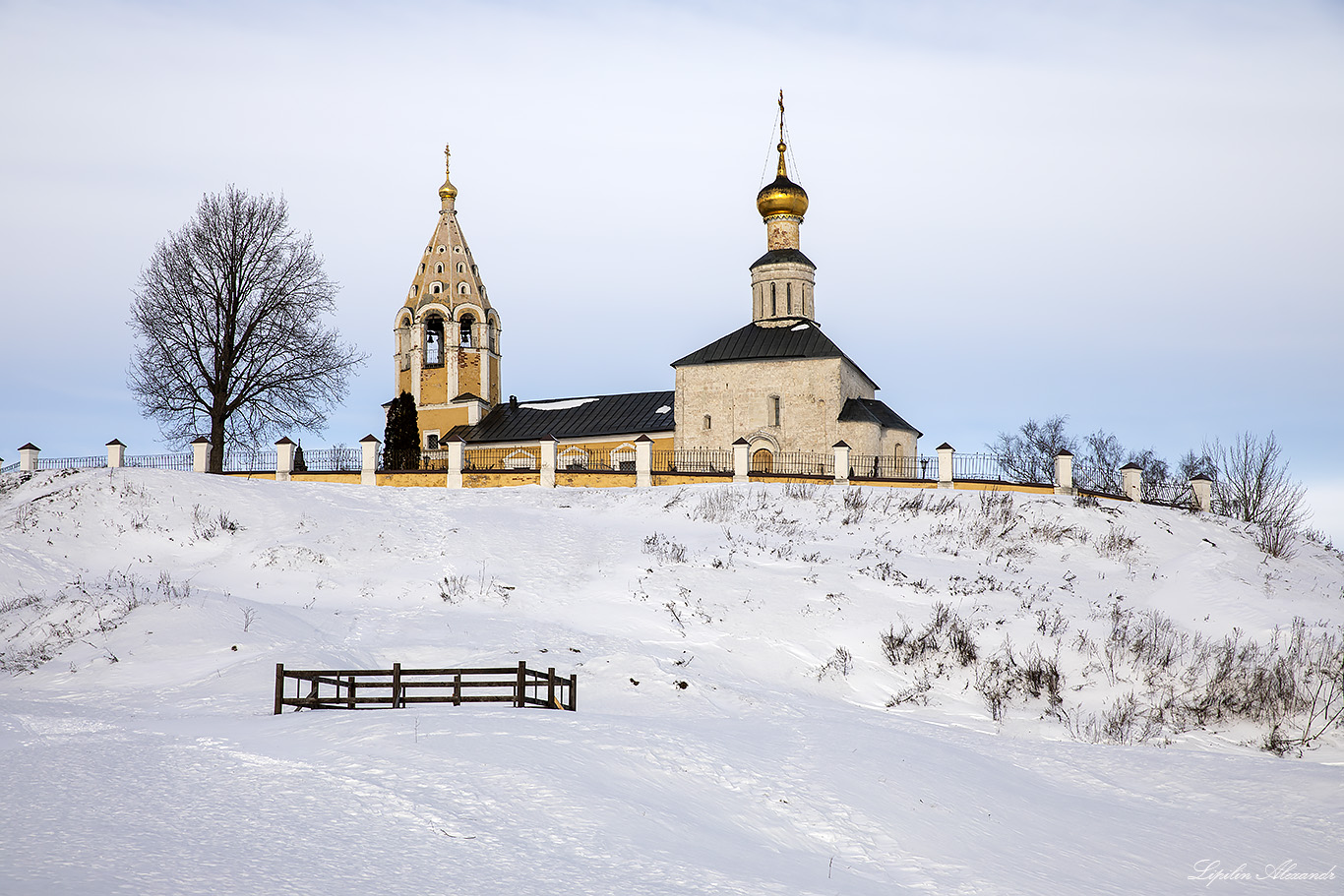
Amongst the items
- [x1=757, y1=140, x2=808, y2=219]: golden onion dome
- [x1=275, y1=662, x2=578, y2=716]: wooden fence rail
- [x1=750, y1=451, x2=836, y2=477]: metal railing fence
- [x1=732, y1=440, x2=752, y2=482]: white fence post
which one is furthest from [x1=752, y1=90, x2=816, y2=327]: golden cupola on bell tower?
[x1=275, y1=662, x2=578, y2=716]: wooden fence rail

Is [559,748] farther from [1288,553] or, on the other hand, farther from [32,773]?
[1288,553]

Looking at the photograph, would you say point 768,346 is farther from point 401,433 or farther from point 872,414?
point 401,433

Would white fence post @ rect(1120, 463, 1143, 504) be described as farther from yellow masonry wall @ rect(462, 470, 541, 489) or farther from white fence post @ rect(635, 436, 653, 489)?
yellow masonry wall @ rect(462, 470, 541, 489)

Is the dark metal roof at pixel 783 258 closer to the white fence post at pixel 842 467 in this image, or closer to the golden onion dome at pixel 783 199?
the golden onion dome at pixel 783 199

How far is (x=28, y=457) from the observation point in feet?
88.6

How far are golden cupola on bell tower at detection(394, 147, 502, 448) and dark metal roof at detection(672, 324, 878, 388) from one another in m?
11.0

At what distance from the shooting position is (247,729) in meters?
10.1

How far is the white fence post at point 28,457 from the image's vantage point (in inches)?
1063

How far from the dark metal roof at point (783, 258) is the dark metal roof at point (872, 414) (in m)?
5.59

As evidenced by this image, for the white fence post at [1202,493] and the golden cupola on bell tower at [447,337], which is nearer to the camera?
the white fence post at [1202,493]

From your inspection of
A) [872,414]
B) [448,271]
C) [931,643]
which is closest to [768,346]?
[872,414]

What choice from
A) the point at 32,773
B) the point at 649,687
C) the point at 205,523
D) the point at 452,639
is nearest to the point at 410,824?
the point at 32,773

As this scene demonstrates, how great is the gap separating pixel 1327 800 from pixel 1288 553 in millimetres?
12323

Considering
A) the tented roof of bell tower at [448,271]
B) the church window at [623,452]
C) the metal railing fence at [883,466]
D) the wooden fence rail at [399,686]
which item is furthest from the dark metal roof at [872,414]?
the wooden fence rail at [399,686]
